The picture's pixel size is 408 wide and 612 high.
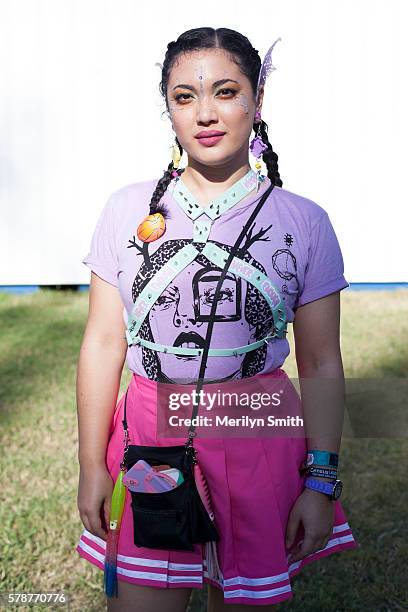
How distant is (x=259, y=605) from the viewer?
1824 mm

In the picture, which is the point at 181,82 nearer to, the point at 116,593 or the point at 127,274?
the point at 127,274

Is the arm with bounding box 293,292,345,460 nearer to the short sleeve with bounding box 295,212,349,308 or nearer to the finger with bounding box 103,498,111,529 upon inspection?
the short sleeve with bounding box 295,212,349,308

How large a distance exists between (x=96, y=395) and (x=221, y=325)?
374mm

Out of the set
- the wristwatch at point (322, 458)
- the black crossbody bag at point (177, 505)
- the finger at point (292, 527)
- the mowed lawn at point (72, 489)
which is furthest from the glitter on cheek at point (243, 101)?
the mowed lawn at point (72, 489)

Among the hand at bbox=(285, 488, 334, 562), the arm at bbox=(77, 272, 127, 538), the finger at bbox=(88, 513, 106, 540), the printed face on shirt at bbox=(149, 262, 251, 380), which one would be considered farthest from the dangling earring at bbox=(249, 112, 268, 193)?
the finger at bbox=(88, 513, 106, 540)

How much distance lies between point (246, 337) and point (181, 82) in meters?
0.59

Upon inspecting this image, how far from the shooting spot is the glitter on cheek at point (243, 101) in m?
1.74

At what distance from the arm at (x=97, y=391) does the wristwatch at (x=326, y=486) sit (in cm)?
48

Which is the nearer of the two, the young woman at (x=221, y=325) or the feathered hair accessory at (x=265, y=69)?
the young woman at (x=221, y=325)

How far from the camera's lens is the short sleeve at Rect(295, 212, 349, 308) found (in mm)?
1761

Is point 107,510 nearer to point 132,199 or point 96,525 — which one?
point 96,525

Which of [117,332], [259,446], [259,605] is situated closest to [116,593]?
[259,605]

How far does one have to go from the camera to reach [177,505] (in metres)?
1.72

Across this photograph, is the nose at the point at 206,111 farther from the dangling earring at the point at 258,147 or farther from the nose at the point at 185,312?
the nose at the point at 185,312
